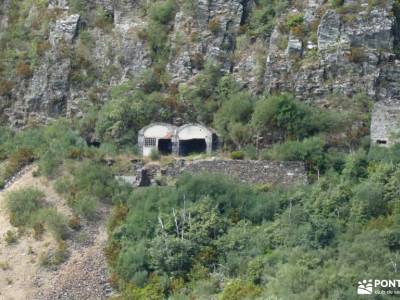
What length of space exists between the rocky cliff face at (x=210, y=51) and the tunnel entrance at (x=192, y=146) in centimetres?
267

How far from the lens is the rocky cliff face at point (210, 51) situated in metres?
48.8

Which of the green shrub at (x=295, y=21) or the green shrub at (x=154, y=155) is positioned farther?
the green shrub at (x=295, y=21)

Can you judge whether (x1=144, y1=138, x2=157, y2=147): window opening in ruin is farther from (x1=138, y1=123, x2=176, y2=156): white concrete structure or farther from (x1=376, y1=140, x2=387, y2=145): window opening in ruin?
(x1=376, y1=140, x2=387, y2=145): window opening in ruin

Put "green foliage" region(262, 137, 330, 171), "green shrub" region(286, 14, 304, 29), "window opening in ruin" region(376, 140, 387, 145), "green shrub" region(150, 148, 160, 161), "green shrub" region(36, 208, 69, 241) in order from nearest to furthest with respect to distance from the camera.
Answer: "green shrub" region(36, 208, 69, 241)
"green foliage" region(262, 137, 330, 171)
"window opening in ruin" region(376, 140, 387, 145)
"green shrub" region(150, 148, 160, 161)
"green shrub" region(286, 14, 304, 29)

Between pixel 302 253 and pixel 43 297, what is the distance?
25.7ft

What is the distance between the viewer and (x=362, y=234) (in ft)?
134

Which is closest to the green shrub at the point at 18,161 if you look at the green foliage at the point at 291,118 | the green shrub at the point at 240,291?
the green foliage at the point at 291,118

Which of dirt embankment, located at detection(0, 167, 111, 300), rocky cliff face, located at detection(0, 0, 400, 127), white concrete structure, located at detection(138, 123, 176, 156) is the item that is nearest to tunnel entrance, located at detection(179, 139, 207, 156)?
white concrete structure, located at detection(138, 123, 176, 156)

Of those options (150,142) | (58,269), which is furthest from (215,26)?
(58,269)

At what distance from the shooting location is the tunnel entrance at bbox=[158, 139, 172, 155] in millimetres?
49031

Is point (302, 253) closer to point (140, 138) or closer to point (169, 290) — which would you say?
point (169, 290)

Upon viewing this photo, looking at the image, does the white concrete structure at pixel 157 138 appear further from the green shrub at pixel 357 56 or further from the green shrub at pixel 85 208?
the green shrub at pixel 357 56

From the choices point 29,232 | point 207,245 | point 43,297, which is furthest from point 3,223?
point 207,245

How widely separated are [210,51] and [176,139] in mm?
4172
